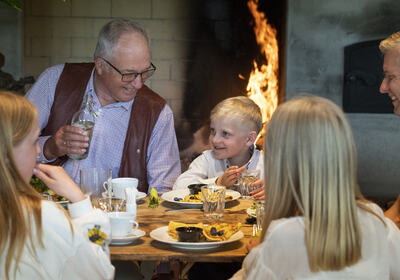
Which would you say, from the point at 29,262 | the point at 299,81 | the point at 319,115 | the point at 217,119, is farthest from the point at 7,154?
the point at 299,81

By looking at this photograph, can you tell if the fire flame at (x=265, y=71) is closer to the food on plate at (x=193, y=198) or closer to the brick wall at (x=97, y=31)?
the brick wall at (x=97, y=31)

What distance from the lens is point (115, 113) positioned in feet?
9.98

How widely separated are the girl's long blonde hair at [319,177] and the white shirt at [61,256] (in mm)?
547

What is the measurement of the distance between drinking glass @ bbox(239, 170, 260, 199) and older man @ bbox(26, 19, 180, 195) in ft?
1.99

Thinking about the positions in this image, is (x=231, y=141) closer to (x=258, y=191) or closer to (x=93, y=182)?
(x=258, y=191)

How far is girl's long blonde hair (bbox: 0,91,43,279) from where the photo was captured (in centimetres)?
146

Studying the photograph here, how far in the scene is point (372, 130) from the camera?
4.26 metres

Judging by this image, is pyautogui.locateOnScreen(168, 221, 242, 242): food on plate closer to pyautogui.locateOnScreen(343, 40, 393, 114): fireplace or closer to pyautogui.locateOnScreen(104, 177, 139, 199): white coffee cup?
pyautogui.locateOnScreen(104, 177, 139, 199): white coffee cup

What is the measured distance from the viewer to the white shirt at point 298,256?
55.1 inches

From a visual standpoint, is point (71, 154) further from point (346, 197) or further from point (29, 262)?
point (346, 197)

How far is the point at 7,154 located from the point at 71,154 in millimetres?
981

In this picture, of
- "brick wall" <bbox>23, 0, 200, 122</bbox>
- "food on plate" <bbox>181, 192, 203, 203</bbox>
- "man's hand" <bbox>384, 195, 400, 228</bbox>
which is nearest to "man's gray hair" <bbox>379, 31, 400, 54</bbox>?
"man's hand" <bbox>384, 195, 400, 228</bbox>

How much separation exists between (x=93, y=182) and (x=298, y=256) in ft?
3.25

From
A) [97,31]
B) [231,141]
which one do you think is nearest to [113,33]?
[231,141]
